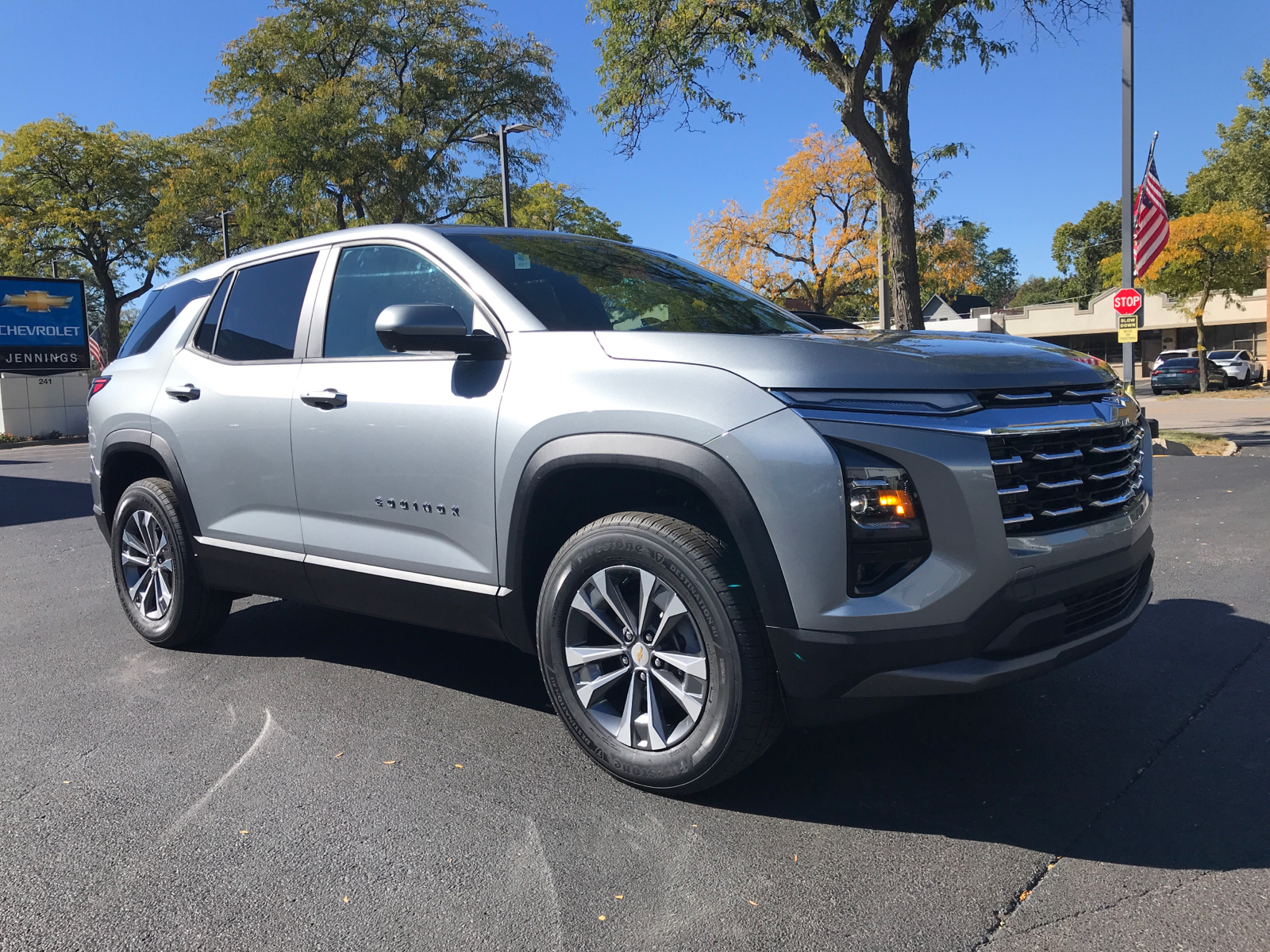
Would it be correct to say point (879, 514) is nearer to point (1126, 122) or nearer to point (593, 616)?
point (593, 616)

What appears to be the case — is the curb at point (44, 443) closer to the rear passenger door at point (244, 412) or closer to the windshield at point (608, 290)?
the rear passenger door at point (244, 412)

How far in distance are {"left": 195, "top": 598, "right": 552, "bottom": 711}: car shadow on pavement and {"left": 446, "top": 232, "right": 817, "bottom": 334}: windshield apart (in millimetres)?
1510

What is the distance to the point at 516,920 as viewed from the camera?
7.82 feet

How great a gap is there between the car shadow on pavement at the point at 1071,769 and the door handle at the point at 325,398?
1.90 m

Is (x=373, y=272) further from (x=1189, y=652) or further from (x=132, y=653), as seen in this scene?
(x=1189, y=652)

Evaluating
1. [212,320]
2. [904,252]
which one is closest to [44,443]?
[904,252]

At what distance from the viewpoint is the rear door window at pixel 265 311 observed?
4074mm

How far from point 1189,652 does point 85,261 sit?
157ft

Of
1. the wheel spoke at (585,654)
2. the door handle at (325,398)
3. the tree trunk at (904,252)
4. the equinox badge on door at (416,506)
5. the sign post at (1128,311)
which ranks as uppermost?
the tree trunk at (904,252)

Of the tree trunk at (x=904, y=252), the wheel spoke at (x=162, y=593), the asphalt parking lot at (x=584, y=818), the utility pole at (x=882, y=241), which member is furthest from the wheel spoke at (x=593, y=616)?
the utility pole at (x=882, y=241)

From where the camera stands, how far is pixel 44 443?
1034 inches

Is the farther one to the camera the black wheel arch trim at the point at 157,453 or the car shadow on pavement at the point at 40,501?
the car shadow on pavement at the point at 40,501

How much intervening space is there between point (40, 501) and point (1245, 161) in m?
43.5

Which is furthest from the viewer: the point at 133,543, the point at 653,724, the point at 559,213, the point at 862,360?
the point at 559,213
